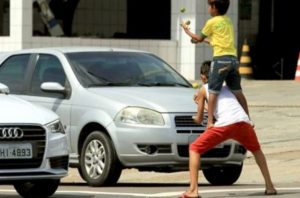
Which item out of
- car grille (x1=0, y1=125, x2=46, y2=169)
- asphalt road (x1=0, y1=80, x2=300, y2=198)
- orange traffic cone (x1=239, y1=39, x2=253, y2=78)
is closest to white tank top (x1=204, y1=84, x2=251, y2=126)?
asphalt road (x1=0, y1=80, x2=300, y2=198)

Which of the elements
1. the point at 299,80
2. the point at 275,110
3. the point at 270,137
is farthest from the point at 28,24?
the point at 270,137

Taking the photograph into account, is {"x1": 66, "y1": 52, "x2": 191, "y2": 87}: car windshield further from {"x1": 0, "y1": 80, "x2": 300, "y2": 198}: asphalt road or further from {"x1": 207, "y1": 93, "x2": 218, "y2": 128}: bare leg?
{"x1": 207, "y1": 93, "x2": 218, "y2": 128}: bare leg

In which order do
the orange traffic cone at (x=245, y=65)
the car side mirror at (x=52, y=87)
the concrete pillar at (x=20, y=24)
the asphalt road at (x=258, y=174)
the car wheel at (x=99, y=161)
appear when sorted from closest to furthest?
1. the asphalt road at (x=258, y=174)
2. the car wheel at (x=99, y=161)
3. the car side mirror at (x=52, y=87)
4. the concrete pillar at (x=20, y=24)
5. the orange traffic cone at (x=245, y=65)

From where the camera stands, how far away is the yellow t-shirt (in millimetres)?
12133

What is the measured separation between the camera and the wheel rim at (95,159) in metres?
13.1

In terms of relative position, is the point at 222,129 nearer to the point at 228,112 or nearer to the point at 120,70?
the point at 228,112

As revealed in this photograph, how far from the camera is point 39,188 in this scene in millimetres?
11930

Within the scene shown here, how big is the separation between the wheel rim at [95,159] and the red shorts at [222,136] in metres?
2.02

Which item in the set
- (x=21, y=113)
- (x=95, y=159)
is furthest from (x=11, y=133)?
(x=95, y=159)

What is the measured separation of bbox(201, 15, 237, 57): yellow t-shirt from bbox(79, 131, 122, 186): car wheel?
1.77 m

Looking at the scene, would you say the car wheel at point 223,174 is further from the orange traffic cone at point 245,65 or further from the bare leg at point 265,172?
the orange traffic cone at point 245,65

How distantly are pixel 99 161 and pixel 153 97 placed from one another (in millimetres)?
971

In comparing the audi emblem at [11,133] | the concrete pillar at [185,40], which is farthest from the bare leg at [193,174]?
the concrete pillar at [185,40]

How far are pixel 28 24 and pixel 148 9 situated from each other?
4588 millimetres
